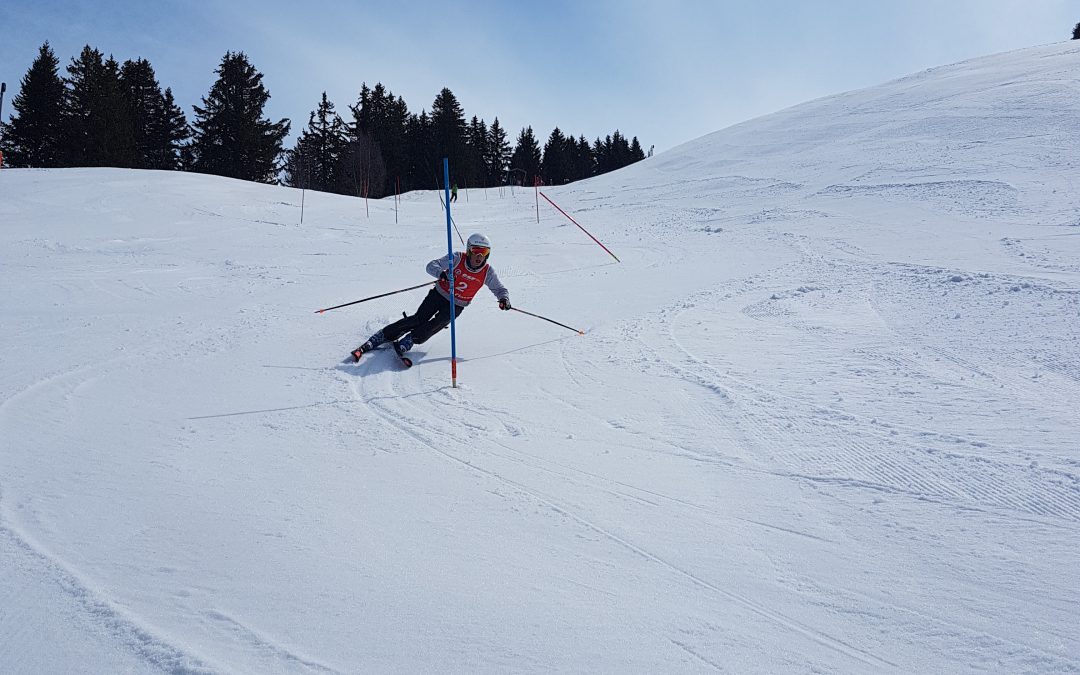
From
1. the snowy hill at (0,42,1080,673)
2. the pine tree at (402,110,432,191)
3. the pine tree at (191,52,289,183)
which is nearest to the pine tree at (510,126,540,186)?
the pine tree at (402,110,432,191)

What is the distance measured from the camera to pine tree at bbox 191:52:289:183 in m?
43.8

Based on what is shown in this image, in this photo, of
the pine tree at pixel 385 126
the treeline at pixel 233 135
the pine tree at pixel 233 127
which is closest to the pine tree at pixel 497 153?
the treeline at pixel 233 135

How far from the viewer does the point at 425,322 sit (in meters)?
6.82

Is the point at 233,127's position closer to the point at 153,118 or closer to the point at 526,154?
the point at 153,118

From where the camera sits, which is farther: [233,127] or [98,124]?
[233,127]

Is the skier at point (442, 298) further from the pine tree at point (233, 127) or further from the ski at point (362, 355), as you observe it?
the pine tree at point (233, 127)

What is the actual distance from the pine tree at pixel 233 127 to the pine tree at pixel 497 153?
2476 cm

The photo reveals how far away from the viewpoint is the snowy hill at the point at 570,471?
7.94 feet

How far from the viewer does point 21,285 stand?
910cm

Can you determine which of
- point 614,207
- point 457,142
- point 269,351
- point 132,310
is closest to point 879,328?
point 269,351

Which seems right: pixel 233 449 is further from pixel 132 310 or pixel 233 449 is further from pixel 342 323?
pixel 132 310

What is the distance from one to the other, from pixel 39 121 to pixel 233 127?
12.2 metres

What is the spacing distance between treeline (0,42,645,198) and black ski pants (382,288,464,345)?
23.3m

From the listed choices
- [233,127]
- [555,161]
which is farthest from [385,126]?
[555,161]
